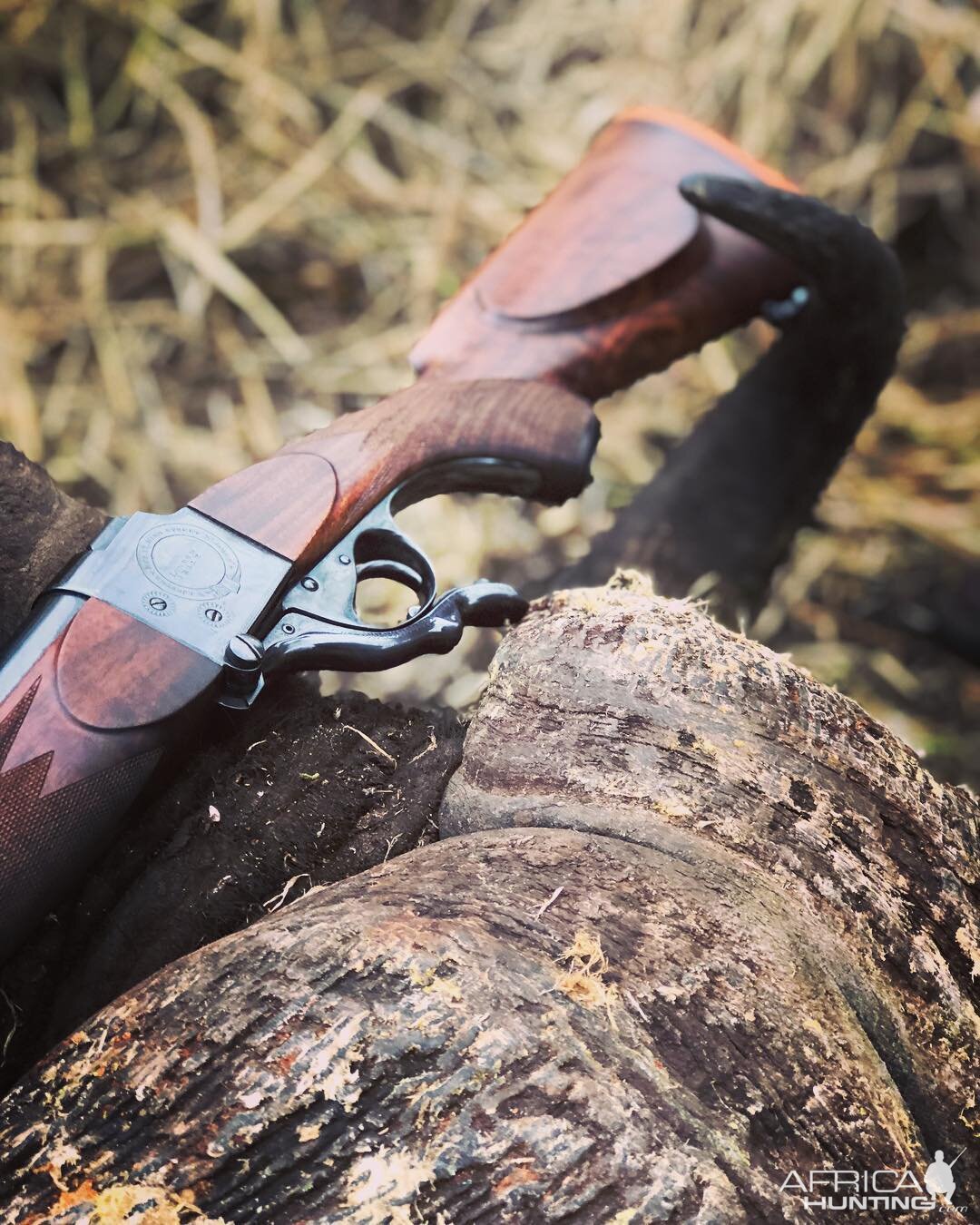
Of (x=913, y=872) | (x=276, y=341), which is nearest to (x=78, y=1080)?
(x=913, y=872)

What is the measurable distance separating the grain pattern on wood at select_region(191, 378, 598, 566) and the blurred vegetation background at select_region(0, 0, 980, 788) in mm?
1047

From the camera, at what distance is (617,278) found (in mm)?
1324

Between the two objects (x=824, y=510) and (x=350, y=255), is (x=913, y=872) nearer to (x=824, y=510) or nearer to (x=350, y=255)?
(x=824, y=510)

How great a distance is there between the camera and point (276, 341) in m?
2.48

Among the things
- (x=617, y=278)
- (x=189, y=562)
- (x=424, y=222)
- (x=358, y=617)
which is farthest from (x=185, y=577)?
(x=424, y=222)

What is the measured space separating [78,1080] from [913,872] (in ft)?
2.13
